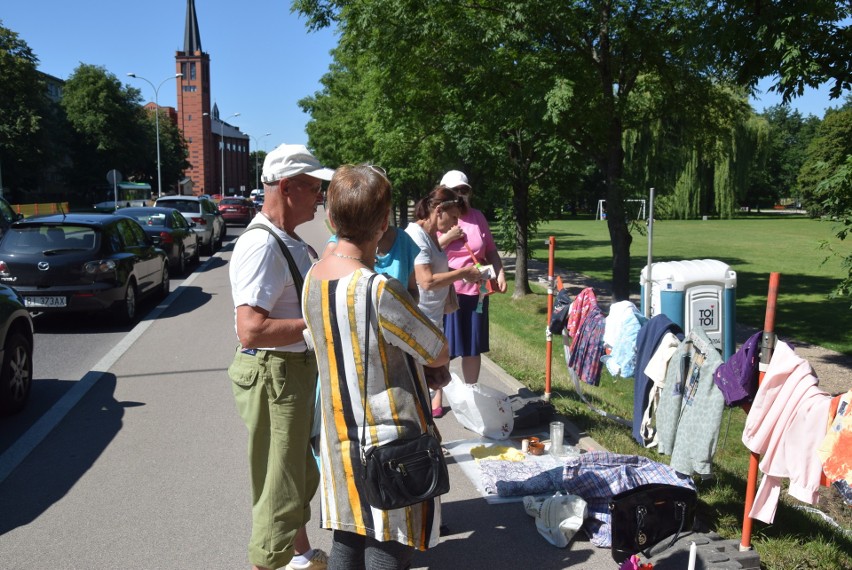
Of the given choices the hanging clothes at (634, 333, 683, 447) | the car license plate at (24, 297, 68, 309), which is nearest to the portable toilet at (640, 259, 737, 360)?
the hanging clothes at (634, 333, 683, 447)

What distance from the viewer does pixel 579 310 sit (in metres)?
5.55

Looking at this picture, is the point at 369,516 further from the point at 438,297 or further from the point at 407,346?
the point at 438,297

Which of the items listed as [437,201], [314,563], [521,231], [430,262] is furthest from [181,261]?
[314,563]

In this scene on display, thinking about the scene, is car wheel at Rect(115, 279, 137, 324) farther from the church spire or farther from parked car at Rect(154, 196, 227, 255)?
the church spire

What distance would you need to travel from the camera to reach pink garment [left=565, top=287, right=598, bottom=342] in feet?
18.0

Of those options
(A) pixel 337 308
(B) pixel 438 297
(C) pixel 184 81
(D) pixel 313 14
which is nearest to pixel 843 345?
(B) pixel 438 297

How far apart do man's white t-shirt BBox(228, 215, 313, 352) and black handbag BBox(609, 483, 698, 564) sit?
5.54 feet

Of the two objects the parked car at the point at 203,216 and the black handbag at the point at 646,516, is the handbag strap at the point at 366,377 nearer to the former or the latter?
the black handbag at the point at 646,516

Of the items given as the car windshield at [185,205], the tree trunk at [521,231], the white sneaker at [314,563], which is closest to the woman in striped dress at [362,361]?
the white sneaker at [314,563]

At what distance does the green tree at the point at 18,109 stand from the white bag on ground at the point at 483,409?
5383 cm

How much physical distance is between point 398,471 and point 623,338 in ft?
9.23

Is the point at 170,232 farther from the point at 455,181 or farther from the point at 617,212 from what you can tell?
the point at 455,181

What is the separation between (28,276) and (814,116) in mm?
107220

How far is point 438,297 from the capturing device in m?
5.14
